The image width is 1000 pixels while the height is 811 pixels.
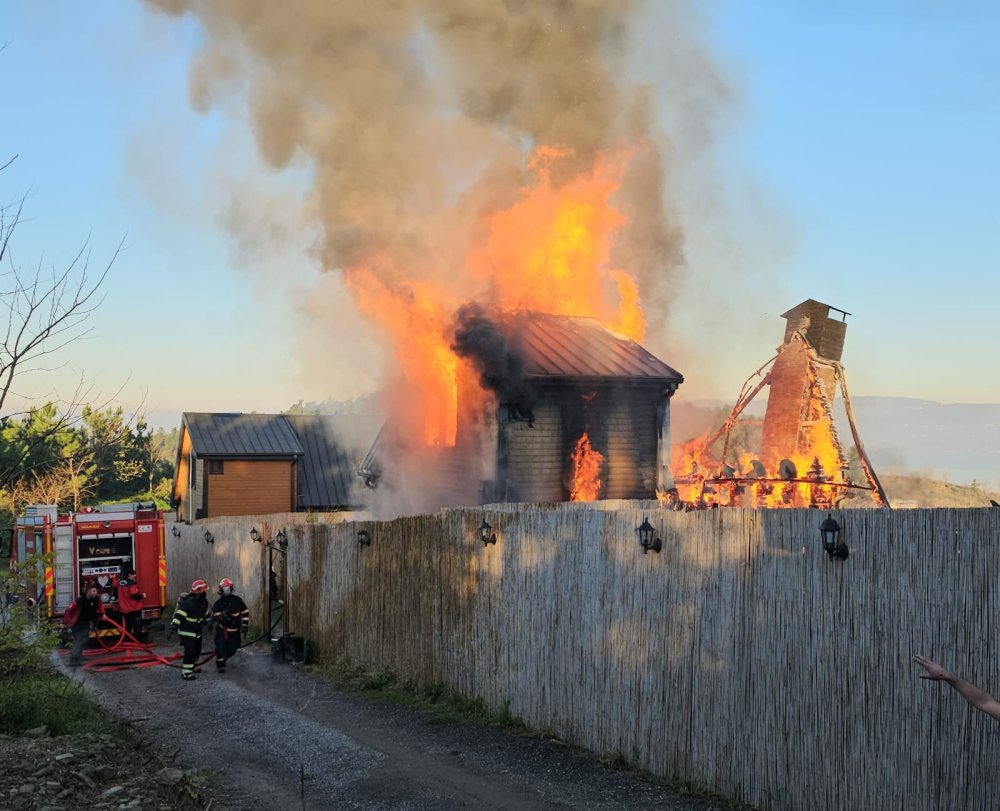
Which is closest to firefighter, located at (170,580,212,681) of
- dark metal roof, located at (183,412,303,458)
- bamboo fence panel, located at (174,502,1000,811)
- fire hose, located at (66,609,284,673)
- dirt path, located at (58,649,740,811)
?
fire hose, located at (66,609,284,673)

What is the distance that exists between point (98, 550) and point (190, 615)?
21.3 feet

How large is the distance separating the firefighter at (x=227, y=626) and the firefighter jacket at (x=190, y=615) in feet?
0.86

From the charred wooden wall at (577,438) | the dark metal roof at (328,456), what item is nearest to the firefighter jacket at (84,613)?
the charred wooden wall at (577,438)

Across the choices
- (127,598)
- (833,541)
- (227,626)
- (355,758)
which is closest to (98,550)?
(127,598)

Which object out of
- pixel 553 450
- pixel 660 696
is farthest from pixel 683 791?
pixel 553 450

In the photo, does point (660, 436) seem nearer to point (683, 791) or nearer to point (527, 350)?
point (527, 350)

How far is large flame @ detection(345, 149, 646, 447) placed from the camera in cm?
1944

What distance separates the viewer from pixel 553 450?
19625 millimetres

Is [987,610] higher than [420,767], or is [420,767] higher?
[987,610]

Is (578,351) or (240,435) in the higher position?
(578,351)

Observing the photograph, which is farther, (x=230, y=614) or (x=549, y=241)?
(x=549, y=241)

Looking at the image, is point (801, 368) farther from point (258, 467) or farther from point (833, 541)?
point (258, 467)

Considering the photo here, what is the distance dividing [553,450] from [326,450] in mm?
22366

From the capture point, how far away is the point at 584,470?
20.0 meters
